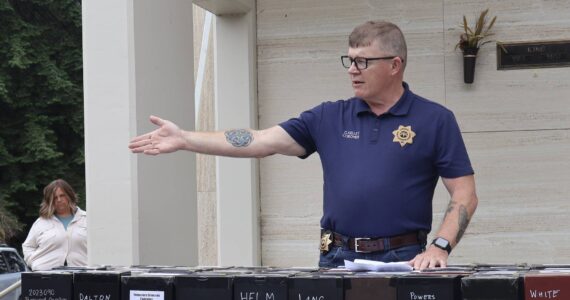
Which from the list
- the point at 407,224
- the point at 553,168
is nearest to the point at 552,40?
the point at 553,168

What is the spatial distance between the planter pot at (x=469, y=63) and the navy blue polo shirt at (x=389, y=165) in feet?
10.6

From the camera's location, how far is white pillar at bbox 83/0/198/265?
642cm

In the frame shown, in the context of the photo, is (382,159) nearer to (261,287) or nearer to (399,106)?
(399,106)

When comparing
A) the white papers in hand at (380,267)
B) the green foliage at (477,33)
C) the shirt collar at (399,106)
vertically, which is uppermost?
the green foliage at (477,33)

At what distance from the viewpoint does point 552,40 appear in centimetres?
793

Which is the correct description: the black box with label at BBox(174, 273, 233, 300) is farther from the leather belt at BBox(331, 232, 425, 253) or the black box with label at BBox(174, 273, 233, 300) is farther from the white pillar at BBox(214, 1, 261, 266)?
the white pillar at BBox(214, 1, 261, 266)

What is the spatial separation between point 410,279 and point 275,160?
16.5 ft

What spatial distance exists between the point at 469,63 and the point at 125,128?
2732 millimetres

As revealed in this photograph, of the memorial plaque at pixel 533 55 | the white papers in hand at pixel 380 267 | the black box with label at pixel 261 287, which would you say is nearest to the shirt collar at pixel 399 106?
the white papers in hand at pixel 380 267

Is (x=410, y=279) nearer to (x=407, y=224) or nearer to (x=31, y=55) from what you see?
(x=407, y=224)

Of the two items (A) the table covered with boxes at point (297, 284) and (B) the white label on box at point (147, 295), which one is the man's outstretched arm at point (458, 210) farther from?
(B) the white label on box at point (147, 295)

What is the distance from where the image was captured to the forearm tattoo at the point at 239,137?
478 cm

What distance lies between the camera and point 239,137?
4820mm

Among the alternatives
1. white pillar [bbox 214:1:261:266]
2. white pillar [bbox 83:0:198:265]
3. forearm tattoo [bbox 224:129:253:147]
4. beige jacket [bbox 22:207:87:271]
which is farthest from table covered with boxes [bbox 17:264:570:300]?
beige jacket [bbox 22:207:87:271]
